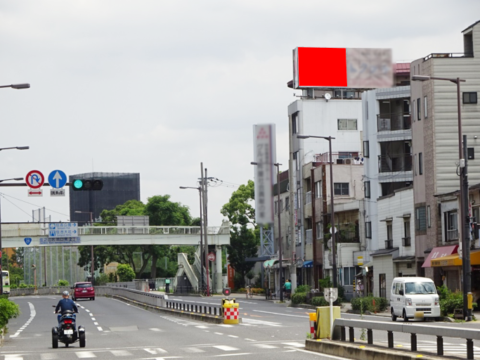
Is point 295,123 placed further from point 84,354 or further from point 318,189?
point 84,354

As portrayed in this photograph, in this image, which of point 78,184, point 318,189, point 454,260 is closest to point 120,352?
point 78,184

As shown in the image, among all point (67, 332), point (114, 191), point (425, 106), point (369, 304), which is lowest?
point (369, 304)

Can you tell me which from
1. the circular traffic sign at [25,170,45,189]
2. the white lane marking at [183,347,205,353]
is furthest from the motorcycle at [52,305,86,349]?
the circular traffic sign at [25,170,45,189]

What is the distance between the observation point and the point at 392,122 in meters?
67.9

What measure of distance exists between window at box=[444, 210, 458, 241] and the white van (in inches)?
460

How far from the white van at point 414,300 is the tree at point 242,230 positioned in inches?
2281

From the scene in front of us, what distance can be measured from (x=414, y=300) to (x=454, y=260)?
10.4 meters

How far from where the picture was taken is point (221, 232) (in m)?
96.7

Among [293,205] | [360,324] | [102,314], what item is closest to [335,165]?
[293,205]

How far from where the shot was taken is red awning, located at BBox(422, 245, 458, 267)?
167ft

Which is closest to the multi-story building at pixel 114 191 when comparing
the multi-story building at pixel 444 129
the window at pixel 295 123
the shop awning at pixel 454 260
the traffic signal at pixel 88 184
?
the window at pixel 295 123

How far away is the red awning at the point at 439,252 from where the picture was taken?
50866 millimetres

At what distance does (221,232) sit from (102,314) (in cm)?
4298

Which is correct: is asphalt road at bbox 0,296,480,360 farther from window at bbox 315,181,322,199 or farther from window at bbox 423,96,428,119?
window at bbox 315,181,322,199
